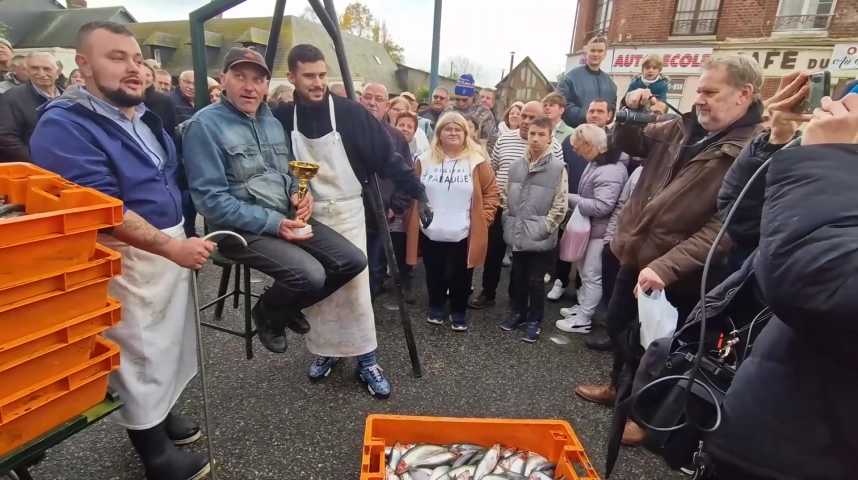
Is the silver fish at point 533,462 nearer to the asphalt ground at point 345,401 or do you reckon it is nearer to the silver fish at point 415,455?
the silver fish at point 415,455

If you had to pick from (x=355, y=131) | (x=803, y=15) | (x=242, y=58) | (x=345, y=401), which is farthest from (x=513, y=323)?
(x=803, y=15)

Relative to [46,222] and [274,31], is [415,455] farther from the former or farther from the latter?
[274,31]

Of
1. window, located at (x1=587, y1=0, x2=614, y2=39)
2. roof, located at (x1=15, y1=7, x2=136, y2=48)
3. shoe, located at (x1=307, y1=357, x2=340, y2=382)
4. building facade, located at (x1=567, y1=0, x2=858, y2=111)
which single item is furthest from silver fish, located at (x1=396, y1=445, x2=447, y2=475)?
roof, located at (x1=15, y1=7, x2=136, y2=48)

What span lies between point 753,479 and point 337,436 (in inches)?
84.0

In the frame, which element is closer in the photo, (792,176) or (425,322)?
(792,176)

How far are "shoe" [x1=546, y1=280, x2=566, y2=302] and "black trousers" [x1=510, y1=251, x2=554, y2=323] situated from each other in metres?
0.89

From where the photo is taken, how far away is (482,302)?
4.70 meters

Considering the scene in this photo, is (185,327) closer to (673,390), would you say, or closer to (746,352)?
(673,390)

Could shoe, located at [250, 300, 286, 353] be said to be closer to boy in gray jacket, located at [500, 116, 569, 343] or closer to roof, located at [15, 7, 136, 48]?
boy in gray jacket, located at [500, 116, 569, 343]

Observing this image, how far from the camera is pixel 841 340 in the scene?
1.00 meters

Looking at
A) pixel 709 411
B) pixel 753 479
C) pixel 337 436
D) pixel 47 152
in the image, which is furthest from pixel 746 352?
pixel 47 152

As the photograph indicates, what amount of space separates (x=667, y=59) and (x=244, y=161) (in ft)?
54.9

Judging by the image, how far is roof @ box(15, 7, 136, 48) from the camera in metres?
33.6

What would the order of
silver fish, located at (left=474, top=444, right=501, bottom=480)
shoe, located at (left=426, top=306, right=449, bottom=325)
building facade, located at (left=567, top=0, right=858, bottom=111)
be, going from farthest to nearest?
building facade, located at (left=567, top=0, right=858, bottom=111) → shoe, located at (left=426, top=306, right=449, bottom=325) → silver fish, located at (left=474, top=444, right=501, bottom=480)
